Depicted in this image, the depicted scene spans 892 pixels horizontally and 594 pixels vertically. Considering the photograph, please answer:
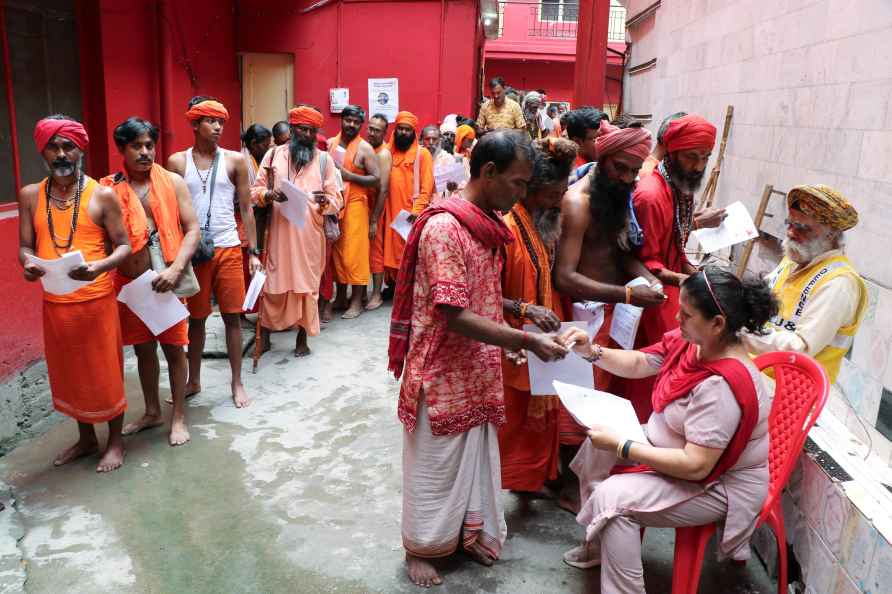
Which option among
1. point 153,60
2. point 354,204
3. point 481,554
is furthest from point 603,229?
point 153,60

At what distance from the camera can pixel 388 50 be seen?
9.67 m

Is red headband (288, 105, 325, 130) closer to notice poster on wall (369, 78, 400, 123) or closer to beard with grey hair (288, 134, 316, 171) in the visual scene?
beard with grey hair (288, 134, 316, 171)

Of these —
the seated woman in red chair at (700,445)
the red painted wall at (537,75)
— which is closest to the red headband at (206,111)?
the seated woman in red chair at (700,445)

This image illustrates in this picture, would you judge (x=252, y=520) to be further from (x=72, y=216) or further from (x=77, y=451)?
(x=72, y=216)

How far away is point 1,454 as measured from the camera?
4.11 meters

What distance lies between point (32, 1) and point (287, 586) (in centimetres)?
443

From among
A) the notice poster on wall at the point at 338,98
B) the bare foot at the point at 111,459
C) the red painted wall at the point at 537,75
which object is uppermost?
the red painted wall at the point at 537,75

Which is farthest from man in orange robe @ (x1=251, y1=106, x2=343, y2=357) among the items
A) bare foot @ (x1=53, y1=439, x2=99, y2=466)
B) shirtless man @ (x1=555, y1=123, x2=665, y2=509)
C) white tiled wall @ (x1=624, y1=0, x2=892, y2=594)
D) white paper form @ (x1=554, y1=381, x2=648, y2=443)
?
white tiled wall @ (x1=624, y1=0, x2=892, y2=594)

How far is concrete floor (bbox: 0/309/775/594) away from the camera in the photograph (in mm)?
3021

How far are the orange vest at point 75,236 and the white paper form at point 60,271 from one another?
0.22 feet

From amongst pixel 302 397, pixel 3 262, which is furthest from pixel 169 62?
pixel 302 397

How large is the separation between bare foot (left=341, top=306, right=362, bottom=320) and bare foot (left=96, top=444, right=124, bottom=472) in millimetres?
3086

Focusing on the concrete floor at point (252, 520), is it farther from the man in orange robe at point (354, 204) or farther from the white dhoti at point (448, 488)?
the man in orange robe at point (354, 204)

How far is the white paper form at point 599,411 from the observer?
2631 mm
